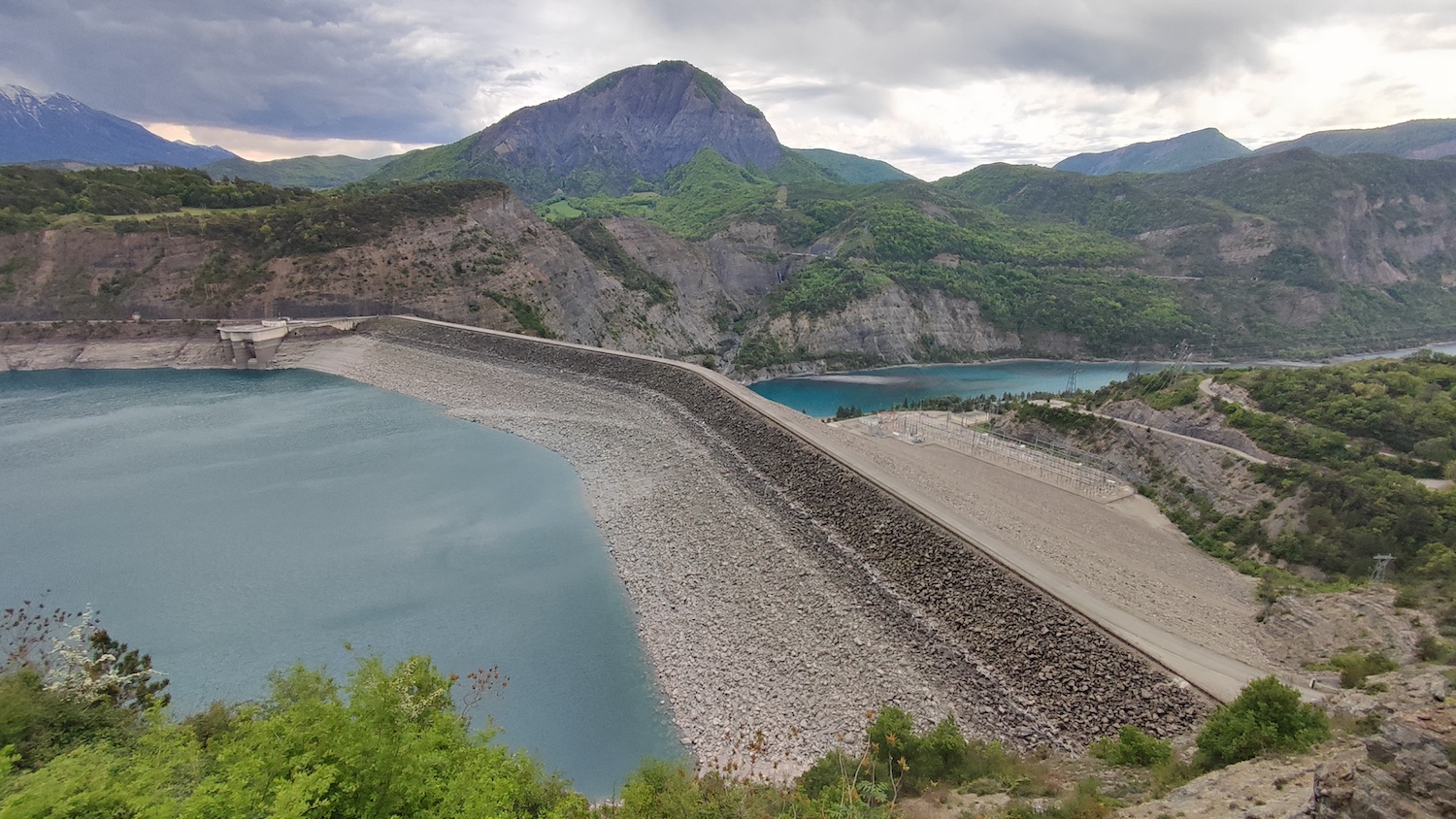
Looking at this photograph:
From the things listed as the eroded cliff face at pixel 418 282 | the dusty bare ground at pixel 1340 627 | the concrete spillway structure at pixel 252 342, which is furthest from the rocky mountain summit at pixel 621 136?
the dusty bare ground at pixel 1340 627

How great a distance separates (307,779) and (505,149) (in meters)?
184

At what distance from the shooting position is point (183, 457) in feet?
99.1

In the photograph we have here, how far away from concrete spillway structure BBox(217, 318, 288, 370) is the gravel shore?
90.3 feet

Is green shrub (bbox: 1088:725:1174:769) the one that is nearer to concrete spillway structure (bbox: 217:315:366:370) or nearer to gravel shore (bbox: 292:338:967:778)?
gravel shore (bbox: 292:338:967:778)

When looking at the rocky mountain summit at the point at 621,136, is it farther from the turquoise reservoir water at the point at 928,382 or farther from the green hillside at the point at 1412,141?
the green hillside at the point at 1412,141

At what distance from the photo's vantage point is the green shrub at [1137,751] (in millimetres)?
10312

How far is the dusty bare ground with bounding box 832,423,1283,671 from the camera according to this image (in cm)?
1672

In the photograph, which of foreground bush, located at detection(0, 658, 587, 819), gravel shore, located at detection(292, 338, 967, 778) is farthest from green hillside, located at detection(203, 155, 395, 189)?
foreground bush, located at detection(0, 658, 587, 819)

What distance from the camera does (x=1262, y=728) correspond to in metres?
9.61

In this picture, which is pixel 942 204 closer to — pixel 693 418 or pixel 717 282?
pixel 717 282

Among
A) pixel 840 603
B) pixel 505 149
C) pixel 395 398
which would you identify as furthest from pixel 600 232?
pixel 505 149

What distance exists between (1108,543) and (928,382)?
57823 mm

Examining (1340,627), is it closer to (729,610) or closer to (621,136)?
(729,610)

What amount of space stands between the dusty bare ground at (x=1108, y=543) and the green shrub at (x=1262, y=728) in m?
6.09
